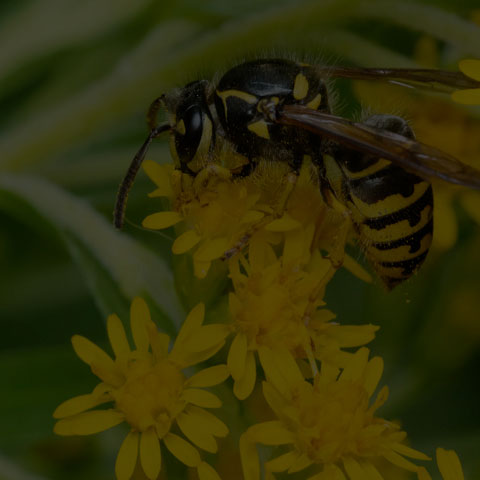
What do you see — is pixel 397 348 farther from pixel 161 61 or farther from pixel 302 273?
pixel 161 61

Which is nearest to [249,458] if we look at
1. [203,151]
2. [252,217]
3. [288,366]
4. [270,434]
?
[270,434]

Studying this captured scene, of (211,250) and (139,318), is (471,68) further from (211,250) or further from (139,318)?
(139,318)

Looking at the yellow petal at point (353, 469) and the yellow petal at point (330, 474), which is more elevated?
the yellow petal at point (330, 474)

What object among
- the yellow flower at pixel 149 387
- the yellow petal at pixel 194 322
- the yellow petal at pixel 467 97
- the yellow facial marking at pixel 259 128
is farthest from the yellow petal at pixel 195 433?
the yellow petal at pixel 467 97

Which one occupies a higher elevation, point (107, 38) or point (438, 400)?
point (107, 38)

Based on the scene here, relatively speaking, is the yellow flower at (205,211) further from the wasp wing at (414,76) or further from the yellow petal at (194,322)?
the wasp wing at (414,76)

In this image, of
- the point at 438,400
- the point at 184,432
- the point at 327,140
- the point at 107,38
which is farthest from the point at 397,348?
the point at 107,38
